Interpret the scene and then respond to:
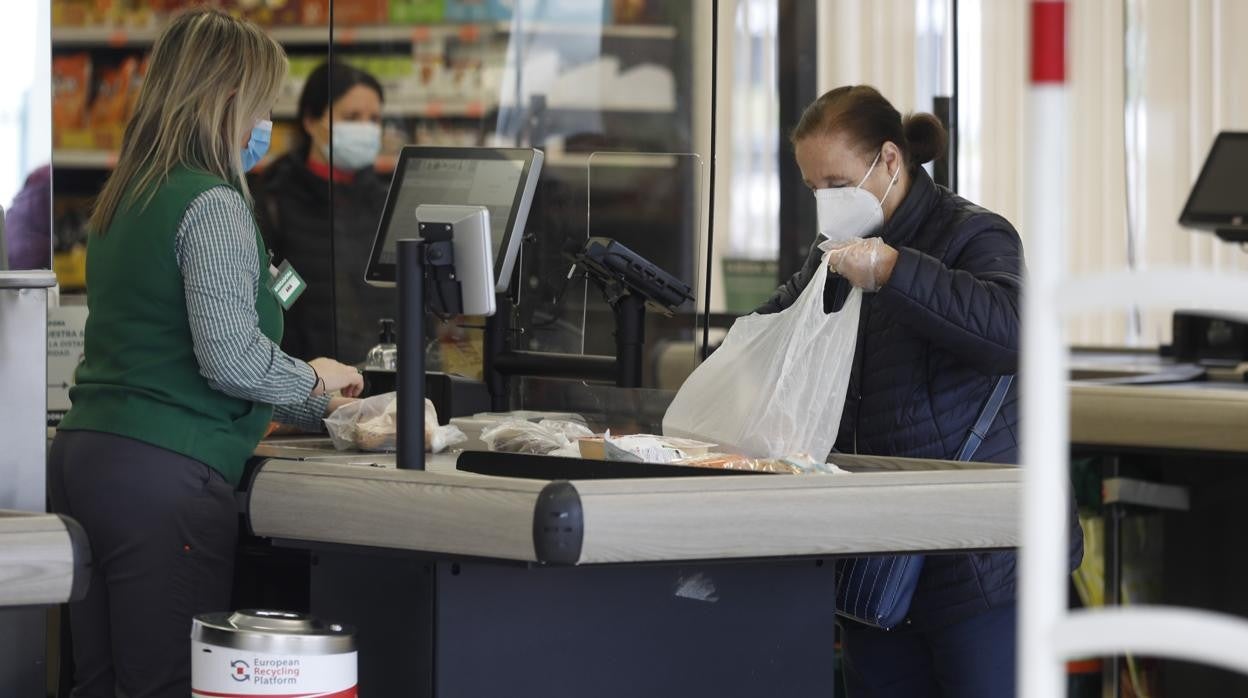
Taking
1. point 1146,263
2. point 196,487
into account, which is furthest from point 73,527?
point 1146,263

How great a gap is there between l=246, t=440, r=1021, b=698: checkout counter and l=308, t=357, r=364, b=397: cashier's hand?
187 millimetres

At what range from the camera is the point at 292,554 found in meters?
2.86

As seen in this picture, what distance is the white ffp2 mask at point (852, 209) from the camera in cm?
254

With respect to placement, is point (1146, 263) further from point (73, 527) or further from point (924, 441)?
point (73, 527)

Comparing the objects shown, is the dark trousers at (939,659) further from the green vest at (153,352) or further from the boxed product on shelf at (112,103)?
the boxed product on shelf at (112,103)

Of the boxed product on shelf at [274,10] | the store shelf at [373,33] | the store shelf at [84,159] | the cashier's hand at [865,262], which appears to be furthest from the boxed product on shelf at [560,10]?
the cashier's hand at [865,262]

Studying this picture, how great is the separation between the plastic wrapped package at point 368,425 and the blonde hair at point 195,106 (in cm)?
39

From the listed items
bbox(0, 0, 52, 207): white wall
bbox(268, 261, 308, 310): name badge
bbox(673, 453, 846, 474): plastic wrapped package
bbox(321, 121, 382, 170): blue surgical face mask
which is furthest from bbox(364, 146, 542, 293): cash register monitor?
bbox(321, 121, 382, 170): blue surgical face mask

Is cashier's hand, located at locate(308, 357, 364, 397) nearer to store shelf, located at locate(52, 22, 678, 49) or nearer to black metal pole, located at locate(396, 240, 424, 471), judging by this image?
black metal pole, located at locate(396, 240, 424, 471)

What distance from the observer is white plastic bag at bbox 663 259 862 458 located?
239 cm

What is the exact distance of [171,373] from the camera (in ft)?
7.48

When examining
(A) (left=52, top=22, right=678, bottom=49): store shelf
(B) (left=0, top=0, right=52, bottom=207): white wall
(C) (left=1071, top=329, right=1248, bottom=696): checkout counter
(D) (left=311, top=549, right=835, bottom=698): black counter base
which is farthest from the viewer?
(A) (left=52, top=22, right=678, bottom=49): store shelf

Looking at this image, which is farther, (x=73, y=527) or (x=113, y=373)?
(x=113, y=373)

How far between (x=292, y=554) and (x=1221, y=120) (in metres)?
4.22
